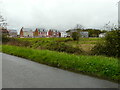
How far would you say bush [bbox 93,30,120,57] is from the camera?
1045 centimetres

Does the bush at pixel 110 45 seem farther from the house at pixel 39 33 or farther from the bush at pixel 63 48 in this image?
the house at pixel 39 33

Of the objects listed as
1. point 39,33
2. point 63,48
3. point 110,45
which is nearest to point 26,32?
point 39,33

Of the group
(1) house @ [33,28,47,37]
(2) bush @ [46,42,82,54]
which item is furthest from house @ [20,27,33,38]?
(2) bush @ [46,42,82,54]

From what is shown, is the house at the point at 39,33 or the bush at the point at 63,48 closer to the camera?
the bush at the point at 63,48

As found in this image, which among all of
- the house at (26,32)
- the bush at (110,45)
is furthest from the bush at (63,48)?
the house at (26,32)

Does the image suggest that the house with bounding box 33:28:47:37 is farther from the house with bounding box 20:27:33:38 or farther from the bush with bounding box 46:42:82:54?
the bush with bounding box 46:42:82:54

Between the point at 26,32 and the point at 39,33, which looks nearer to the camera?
the point at 26,32

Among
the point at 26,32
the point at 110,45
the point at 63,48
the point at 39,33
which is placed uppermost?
the point at 26,32

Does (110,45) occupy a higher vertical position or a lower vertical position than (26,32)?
lower

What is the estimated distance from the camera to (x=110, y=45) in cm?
1091

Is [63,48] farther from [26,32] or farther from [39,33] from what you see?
[39,33]

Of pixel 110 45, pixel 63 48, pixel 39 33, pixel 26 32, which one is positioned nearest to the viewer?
pixel 110 45

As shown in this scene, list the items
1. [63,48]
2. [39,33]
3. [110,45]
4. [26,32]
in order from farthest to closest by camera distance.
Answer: [39,33], [26,32], [63,48], [110,45]

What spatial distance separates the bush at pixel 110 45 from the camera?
1045 cm
